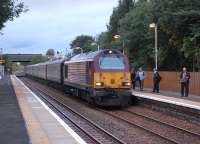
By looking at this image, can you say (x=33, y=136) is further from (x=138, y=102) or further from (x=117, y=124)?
(x=138, y=102)

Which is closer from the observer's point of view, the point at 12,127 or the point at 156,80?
the point at 12,127

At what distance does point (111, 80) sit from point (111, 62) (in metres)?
1.07

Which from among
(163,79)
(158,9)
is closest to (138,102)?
(163,79)

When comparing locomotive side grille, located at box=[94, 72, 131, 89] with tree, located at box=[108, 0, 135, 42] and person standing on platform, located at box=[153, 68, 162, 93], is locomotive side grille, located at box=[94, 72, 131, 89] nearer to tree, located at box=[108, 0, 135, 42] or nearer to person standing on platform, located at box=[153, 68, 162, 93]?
person standing on platform, located at box=[153, 68, 162, 93]

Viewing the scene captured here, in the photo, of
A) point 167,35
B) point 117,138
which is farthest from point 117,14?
point 117,138

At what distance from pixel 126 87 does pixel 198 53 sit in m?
18.8

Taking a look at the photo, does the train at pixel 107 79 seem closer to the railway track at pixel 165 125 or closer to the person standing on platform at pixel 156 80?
the railway track at pixel 165 125

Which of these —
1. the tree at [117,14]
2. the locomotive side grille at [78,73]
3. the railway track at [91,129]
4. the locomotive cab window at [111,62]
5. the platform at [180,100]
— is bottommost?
the railway track at [91,129]

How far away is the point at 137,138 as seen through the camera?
17.7 m

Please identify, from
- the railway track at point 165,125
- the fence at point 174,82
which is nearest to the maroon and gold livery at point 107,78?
the railway track at point 165,125

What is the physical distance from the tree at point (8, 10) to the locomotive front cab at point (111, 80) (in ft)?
47.1

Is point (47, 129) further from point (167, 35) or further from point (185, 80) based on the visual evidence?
point (167, 35)

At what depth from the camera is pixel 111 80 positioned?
2839 centimetres

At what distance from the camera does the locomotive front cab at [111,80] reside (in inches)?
1106
